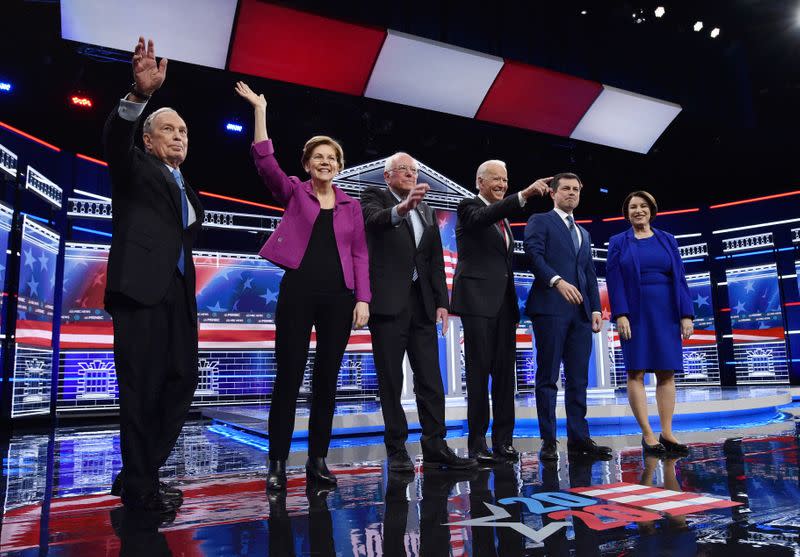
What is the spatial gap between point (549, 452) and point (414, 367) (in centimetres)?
86

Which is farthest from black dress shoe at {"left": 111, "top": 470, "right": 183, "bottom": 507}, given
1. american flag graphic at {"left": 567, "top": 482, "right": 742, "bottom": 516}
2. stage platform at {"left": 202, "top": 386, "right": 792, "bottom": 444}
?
stage platform at {"left": 202, "top": 386, "right": 792, "bottom": 444}

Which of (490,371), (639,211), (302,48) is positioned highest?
(302,48)

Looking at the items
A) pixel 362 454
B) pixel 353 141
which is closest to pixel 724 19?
pixel 353 141

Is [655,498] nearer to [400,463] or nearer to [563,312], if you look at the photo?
[400,463]

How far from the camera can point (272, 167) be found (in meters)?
2.32

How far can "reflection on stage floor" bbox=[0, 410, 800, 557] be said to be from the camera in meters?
1.49

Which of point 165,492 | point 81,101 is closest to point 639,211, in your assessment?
point 165,492

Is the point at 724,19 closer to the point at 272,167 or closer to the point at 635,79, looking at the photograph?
the point at 635,79

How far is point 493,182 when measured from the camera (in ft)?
9.96

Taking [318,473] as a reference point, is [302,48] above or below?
above

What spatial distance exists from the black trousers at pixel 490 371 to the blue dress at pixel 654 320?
83cm

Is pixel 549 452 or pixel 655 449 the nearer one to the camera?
pixel 549 452

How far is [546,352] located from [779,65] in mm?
8121

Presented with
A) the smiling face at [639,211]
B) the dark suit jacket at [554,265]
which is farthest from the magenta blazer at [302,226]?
the smiling face at [639,211]
